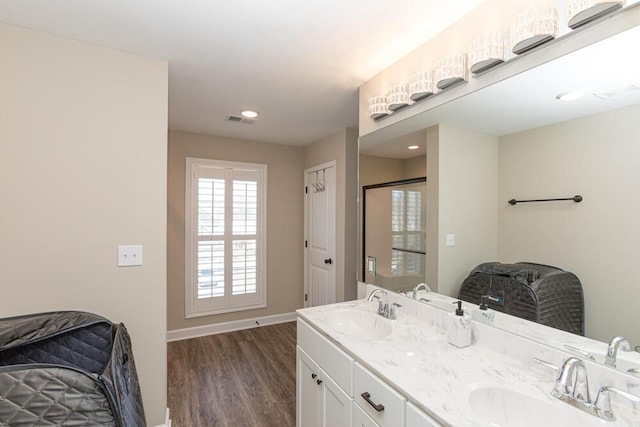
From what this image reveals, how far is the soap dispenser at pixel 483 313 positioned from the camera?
1.36 m

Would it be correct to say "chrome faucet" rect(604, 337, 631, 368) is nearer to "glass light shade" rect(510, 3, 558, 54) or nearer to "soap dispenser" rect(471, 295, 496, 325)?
"soap dispenser" rect(471, 295, 496, 325)

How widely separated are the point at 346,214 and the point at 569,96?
226cm

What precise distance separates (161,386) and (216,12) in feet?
7.19

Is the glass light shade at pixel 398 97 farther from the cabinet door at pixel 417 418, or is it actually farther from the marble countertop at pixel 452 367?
the cabinet door at pixel 417 418

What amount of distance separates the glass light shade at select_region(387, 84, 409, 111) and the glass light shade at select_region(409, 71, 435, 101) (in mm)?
70

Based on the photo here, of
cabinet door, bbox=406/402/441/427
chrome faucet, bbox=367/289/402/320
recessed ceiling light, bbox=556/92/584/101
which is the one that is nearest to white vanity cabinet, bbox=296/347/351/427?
cabinet door, bbox=406/402/441/427

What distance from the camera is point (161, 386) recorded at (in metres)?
1.90

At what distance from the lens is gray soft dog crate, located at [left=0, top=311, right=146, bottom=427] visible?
91 centimetres

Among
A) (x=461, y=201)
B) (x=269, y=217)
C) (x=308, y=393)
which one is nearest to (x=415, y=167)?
(x=461, y=201)

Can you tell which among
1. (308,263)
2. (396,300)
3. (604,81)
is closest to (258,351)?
(308,263)

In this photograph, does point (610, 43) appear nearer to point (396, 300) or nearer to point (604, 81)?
point (604, 81)

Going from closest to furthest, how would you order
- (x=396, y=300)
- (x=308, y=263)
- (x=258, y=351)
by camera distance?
(x=396, y=300), (x=258, y=351), (x=308, y=263)

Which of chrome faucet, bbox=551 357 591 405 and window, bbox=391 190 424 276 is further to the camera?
window, bbox=391 190 424 276

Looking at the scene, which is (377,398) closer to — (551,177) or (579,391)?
(579,391)
